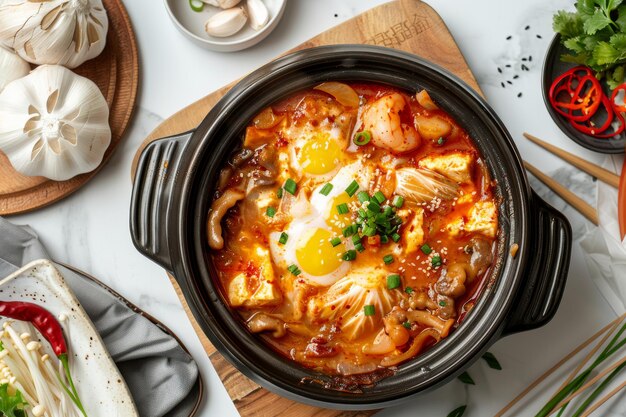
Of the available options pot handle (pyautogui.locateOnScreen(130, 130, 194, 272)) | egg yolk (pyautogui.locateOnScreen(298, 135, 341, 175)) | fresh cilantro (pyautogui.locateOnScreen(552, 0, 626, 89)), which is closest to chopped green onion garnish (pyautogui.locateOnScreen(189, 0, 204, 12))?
pot handle (pyautogui.locateOnScreen(130, 130, 194, 272))

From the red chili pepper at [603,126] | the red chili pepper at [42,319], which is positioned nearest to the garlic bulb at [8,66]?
the red chili pepper at [42,319]

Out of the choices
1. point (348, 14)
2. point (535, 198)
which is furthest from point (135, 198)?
point (535, 198)

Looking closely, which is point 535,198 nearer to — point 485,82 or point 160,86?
point 485,82

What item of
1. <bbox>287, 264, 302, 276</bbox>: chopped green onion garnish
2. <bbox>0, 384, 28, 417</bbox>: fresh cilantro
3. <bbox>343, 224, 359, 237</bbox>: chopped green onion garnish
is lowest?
<bbox>0, 384, 28, 417</bbox>: fresh cilantro

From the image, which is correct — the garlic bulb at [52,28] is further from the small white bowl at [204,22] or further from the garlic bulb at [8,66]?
the small white bowl at [204,22]

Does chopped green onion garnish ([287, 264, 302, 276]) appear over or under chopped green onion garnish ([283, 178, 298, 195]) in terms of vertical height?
under

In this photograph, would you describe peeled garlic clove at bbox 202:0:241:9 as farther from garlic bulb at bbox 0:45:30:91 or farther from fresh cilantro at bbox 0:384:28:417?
fresh cilantro at bbox 0:384:28:417
